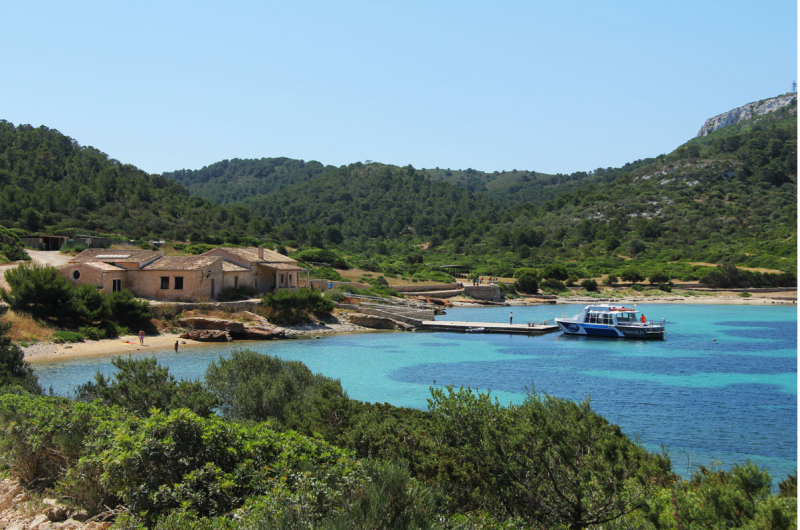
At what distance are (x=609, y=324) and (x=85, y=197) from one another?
54.2 m

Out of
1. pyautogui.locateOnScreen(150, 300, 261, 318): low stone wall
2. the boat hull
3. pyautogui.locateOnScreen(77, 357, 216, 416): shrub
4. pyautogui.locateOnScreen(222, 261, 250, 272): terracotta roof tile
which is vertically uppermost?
pyautogui.locateOnScreen(222, 261, 250, 272): terracotta roof tile

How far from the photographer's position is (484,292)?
59781 mm

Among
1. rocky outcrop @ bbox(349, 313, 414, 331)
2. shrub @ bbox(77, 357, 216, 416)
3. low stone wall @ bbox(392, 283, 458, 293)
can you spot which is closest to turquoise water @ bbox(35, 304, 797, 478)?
rocky outcrop @ bbox(349, 313, 414, 331)

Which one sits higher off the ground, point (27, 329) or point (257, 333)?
point (27, 329)

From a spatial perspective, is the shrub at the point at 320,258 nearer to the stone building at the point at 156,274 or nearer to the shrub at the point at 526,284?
the shrub at the point at 526,284

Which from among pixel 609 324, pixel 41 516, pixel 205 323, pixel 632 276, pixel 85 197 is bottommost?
pixel 609 324

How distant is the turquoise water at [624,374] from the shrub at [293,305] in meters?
3.11

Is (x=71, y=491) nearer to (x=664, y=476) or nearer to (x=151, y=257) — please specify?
(x=664, y=476)

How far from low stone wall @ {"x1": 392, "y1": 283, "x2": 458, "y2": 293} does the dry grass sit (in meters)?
30.7

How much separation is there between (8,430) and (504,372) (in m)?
20.4

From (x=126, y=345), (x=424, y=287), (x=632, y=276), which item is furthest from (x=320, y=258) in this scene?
(x=126, y=345)

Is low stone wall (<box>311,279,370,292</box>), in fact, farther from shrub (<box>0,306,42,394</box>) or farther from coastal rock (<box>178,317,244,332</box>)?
shrub (<box>0,306,42,394</box>)

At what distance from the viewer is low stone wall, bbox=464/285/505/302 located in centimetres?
5928

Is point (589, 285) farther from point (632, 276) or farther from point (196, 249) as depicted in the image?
point (196, 249)
